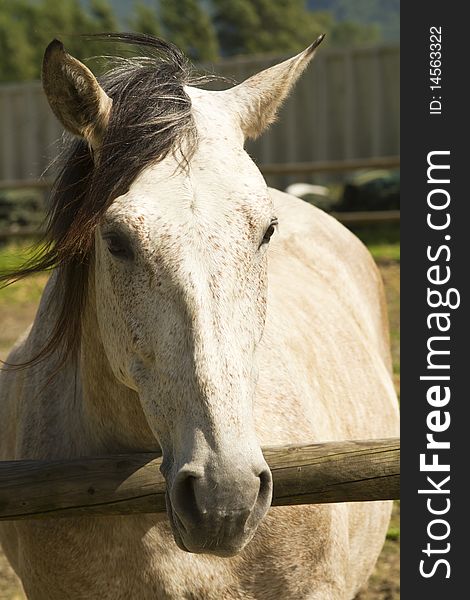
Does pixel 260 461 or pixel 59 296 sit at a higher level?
pixel 59 296

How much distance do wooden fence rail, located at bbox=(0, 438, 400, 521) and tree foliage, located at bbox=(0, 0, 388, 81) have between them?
40456 millimetres

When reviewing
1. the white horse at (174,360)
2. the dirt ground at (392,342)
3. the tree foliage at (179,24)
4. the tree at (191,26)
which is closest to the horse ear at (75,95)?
the white horse at (174,360)

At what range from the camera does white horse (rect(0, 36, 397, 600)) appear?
6.88ft

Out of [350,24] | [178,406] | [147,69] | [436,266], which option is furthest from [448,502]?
[350,24]

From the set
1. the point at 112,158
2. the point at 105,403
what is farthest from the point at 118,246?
the point at 105,403

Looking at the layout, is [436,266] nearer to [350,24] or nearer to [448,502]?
[448,502]

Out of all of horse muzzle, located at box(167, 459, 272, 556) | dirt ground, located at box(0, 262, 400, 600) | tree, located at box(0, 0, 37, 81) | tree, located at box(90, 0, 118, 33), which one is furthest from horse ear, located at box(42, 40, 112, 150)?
tree, located at box(90, 0, 118, 33)

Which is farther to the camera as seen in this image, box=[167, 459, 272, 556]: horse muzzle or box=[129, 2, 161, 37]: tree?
box=[129, 2, 161, 37]: tree

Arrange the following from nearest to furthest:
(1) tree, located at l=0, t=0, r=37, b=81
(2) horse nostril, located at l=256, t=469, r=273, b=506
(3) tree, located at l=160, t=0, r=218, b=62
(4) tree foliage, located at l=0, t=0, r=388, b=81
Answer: (2) horse nostril, located at l=256, t=469, r=273, b=506, (1) tree, located at l=0, t=0, r=37, b=81, (4) tree foliage, located at l=0, t=0, r=388, b=81, (3) tree, located at l=160, t=0, r=218, b=62

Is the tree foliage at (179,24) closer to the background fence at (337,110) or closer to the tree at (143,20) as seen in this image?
the tree at (143,20)

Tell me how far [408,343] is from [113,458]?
3.31 ft

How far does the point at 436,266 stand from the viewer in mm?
2848

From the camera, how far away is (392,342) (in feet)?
28.5

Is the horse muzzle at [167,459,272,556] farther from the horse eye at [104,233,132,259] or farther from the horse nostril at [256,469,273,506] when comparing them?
the horse eye at [104,233,132,259]
